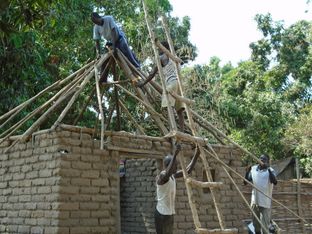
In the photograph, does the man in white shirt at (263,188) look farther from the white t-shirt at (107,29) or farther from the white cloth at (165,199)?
the white t-shirt at (107,29)

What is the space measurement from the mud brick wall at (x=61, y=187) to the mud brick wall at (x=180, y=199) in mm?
1279

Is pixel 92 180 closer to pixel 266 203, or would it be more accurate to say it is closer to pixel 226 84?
pixel 266 203

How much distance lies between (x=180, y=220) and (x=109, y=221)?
4.32 feet

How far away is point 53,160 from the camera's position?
6.42 metres

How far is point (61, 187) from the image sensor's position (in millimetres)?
6301

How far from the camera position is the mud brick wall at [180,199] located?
25.0 ft

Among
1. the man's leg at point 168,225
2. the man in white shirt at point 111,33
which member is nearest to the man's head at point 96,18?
the man in white shirt at point 111,33

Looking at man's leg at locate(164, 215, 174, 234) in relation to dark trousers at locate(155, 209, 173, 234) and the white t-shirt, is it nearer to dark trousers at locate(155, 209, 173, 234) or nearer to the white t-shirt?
dark trousers at locate(155, 209, 173, 234)

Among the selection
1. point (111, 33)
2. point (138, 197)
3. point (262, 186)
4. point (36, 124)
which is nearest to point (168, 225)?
point (262, 186)

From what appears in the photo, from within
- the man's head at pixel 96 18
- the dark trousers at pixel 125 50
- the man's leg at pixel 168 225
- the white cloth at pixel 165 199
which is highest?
the man's head at pixel 96 18

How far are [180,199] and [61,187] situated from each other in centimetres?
216

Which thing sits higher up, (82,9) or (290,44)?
(290,44)

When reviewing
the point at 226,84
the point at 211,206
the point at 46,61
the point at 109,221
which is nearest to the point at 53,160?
the point at 109,221

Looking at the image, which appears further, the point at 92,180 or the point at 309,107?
the point at 309,107
